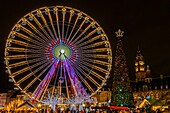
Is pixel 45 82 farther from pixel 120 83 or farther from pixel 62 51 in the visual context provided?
pixel 120 83

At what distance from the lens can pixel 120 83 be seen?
59.8 metres

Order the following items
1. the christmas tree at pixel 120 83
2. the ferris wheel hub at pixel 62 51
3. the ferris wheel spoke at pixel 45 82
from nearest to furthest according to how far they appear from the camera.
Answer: the ferris wheel spoke at pixel 45 82 → the ferris wheel hub at pixel 62 51 → the christmas tree at pixel 120 83

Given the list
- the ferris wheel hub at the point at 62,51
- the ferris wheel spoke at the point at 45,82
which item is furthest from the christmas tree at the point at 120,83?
the ferris wheel spoke at the point at 45,82

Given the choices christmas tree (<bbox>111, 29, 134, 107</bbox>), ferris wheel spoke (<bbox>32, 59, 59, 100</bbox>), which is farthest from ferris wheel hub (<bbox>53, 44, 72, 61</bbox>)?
christmas tree (<bbox>111, 29, 134, 107</bbox>)

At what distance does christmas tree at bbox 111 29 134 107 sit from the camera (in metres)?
58.9

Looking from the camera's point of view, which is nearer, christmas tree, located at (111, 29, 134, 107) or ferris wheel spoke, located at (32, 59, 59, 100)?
ferris wheel spoke, located at (32, 59, 59, 100)

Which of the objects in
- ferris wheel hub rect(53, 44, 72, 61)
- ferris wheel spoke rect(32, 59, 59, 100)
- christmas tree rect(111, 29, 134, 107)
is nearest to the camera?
ferris wheel spoke rect(32, 59, 59, 100)

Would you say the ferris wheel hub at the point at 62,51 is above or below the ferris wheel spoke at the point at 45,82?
above

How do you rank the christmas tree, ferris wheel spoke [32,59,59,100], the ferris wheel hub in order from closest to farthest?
ferris wheel spoke [32,59,59,100] < the ferris wheel hub < the christmas tree

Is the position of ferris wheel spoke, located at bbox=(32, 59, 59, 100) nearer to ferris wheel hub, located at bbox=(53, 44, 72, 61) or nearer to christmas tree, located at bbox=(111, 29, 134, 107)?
ferris wheel hub, located at bbox=(53, 44, 72, 61)

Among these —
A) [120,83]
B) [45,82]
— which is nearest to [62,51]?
[45,82]

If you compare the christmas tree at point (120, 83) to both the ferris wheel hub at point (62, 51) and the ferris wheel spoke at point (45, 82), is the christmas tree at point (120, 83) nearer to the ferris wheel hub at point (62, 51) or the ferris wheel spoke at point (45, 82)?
the ferris wheel hub at point (62, 51)

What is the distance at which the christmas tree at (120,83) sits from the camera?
2318 inches

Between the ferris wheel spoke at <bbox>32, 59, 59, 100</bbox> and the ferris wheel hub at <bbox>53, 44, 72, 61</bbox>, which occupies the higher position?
the ferris wheel hub at <bbox>53, 44, 72, 61</bbox>
